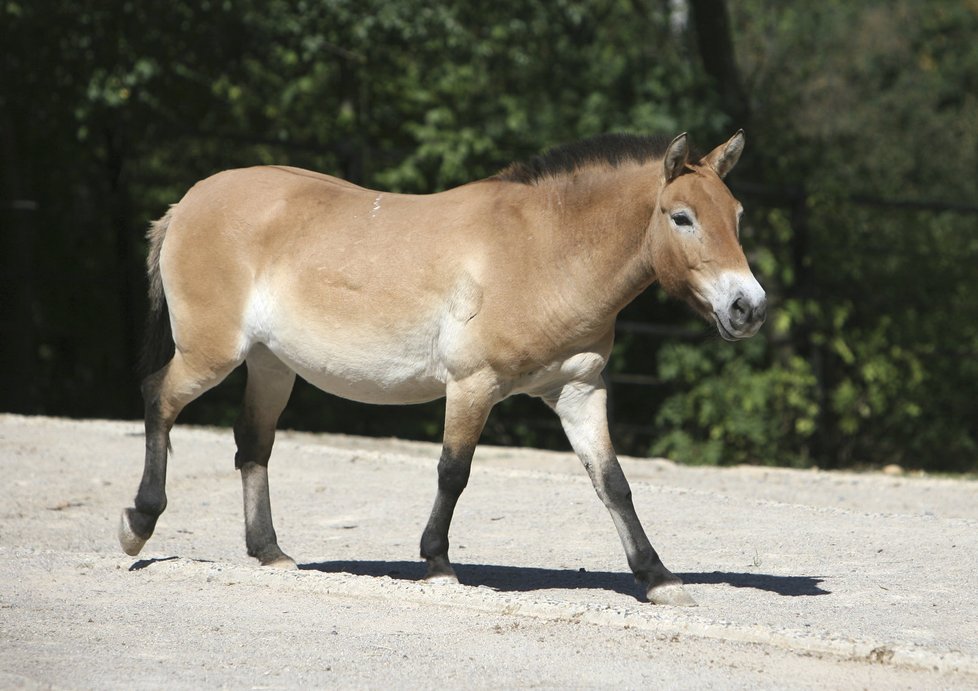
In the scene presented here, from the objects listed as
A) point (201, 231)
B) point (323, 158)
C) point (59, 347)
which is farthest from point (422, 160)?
point (201, 231)

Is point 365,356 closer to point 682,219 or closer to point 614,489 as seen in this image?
point 614,489

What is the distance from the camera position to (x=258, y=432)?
6.77 meters

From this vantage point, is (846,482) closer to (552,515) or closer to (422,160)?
(552,515)

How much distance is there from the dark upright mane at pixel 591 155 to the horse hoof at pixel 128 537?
241 centimetres

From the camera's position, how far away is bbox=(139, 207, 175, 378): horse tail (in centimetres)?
695

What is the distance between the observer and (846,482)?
9.96 metres

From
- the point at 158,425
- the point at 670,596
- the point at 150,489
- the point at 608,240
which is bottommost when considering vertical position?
the point at 150,489

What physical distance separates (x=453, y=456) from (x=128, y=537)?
1.73 m

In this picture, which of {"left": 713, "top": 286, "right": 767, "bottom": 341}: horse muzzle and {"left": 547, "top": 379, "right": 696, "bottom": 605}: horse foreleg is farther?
{"left": 547, "top": 379, "right": 696, "bottom": 605}: horse foreleg

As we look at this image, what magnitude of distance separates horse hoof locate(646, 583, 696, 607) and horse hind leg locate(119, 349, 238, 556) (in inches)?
88.0

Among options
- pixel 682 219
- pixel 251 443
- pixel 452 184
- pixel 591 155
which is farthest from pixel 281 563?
pixel 452 184

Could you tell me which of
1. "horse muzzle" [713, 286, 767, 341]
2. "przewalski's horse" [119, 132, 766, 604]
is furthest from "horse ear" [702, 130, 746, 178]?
"horse muzzle" [713, 286, 767, 341]

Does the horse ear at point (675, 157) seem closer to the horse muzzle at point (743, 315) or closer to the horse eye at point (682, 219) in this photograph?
the horse eye at point (682, 219)

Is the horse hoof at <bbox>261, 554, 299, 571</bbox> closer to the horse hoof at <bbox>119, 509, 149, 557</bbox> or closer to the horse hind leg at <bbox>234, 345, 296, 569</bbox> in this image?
the horse hind leg at <bbox>234, 345, 296, 569</bbox>
